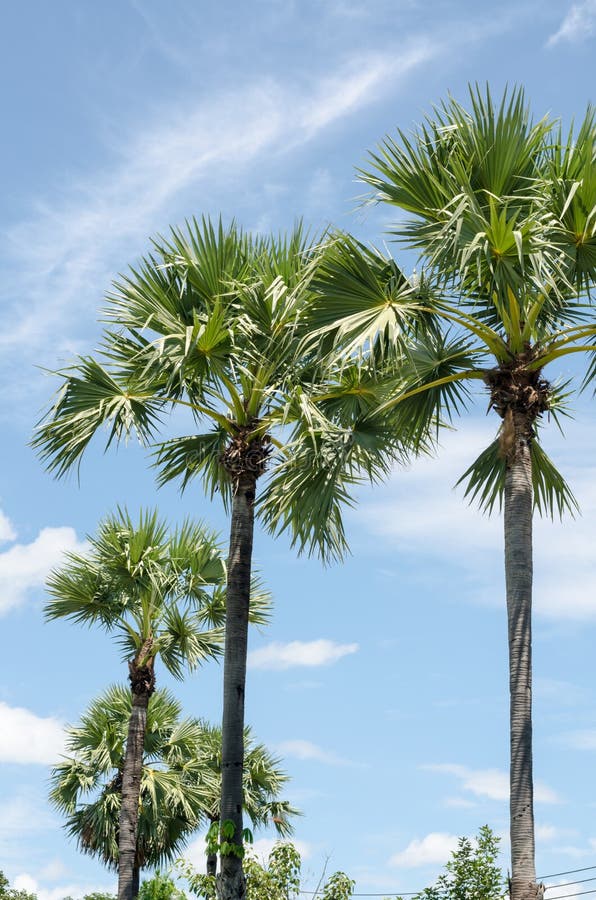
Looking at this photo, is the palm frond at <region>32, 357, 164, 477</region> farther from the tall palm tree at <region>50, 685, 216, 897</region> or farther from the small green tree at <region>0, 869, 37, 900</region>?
the small green tree at <region>0, 869, 37, 900</region>

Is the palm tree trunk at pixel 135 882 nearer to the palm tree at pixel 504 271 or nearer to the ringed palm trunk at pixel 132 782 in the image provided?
the ringed palm trunk at pixel 132 782

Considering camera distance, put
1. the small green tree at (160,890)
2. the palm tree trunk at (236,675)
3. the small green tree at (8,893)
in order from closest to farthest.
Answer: the palm tree trunk at (236,675) → the small green tree at (160,890) → the small green tree at (8,893)

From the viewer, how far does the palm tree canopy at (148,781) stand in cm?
2027

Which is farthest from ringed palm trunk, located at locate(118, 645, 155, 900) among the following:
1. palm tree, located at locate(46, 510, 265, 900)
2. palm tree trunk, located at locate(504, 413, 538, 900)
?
palm tree trunk, located at locate(504, 413, 538, 900)

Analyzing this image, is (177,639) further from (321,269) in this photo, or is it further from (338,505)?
(321,269)

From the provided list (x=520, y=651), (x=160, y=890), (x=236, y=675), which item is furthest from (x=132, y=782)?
(x=520, y=651)

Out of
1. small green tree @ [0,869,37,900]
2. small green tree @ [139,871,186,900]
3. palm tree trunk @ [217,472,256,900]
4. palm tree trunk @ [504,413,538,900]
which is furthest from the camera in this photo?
small green tree @ [0,869,37,900]

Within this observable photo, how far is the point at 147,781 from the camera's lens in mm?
20047

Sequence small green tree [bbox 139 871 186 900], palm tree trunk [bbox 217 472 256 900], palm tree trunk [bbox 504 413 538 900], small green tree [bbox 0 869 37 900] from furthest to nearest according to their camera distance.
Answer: small green tree [bbox 0 869 37 900]
small green tree [bbox 139 871 186 900]
palm tree trunk [bbox 217 472 256 900]
palm tree trunk [bbox 504 413 538 900]

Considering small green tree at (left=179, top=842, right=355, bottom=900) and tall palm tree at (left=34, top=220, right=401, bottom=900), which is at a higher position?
tall palm tree at (left=34, top=220, right=401, bottom=900)

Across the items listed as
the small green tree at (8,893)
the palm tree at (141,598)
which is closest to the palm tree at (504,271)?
the palm tree at (141,598)

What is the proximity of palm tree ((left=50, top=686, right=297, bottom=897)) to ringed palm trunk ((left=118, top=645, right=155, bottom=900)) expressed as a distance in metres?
1.49

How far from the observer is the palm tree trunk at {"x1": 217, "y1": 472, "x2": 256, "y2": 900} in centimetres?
1108

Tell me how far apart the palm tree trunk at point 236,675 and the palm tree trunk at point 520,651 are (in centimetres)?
336
